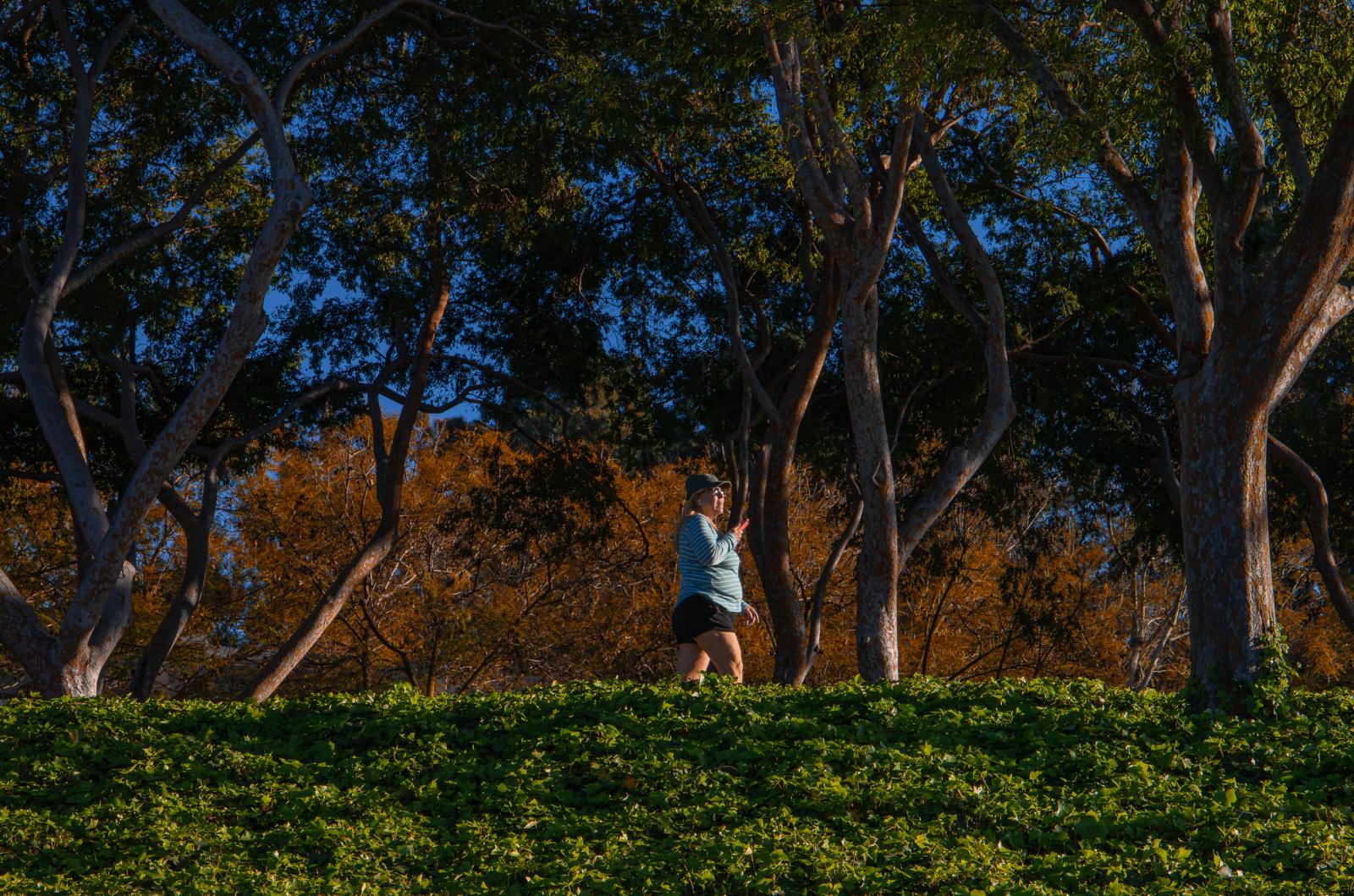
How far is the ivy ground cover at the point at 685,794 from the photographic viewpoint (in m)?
5.27

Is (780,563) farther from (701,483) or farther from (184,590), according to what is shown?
(184,590)

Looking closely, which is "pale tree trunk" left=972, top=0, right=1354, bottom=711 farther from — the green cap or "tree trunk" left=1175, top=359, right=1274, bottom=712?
the green cap

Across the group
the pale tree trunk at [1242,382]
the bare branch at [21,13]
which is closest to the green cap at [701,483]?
the pale tree trunk at [1242,382]

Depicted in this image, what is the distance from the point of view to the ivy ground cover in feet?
17.3

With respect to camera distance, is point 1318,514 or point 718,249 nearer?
point 718,249

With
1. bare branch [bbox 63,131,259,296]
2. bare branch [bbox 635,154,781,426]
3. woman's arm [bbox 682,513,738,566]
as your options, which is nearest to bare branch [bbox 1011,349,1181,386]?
bare branch [bbox 635,154,781,426]

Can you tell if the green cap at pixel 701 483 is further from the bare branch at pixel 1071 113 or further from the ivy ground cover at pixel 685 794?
the bare branch at pixel 1071 113

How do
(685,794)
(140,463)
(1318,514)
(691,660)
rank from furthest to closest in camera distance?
(1318,514) → (140,463) → (691,660) → (685,794)

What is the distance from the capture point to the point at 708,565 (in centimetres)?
875

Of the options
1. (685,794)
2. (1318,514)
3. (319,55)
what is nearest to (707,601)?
(685,794)

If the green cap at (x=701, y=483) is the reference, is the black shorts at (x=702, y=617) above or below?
below

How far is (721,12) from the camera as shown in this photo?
37.5ft

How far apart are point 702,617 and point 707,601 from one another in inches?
4.6

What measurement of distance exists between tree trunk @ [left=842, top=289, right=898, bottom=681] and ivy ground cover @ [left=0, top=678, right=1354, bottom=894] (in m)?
2.74
